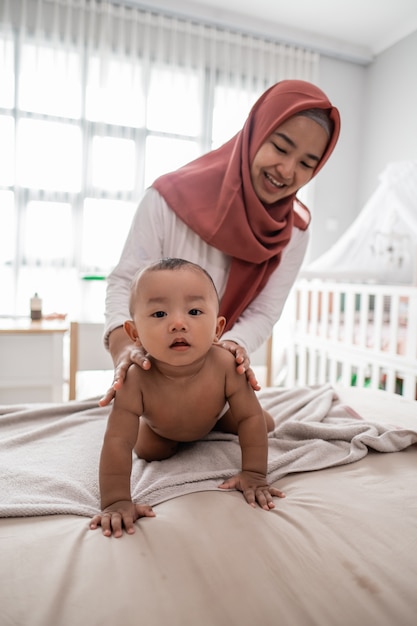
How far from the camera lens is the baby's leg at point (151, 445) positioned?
2.94ft

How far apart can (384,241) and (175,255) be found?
2497 mm

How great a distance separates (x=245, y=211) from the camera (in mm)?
1240

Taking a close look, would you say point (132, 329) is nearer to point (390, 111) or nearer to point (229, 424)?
point (229, 424)

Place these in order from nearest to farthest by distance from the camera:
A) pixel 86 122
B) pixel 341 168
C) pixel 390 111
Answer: pixel 86 122 < pixel 390 111 < pixel 341 168

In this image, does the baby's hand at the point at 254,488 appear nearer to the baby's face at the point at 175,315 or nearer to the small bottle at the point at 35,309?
the baby's face at the point at 175,315

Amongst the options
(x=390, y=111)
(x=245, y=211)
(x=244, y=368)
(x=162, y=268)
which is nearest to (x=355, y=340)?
(x=245, y=211)

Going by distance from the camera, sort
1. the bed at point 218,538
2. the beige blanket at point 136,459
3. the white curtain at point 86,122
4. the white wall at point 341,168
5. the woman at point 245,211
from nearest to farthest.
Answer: the bed at point 218,538 → the beige blanket at point 136,459 → the woman at point 245,211 → the white curtain at point 86,122 → the white wall at point 341,168

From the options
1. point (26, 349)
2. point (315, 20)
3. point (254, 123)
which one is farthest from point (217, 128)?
point (254, 123)

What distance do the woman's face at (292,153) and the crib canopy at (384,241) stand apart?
6.61 ft

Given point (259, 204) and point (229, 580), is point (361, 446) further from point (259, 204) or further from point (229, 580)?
point (259, 204)

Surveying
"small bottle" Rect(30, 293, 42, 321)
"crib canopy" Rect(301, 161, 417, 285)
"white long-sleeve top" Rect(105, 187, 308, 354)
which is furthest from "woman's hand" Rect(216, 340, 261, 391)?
"crib canopy" Rect(301, 161, 417, 285)

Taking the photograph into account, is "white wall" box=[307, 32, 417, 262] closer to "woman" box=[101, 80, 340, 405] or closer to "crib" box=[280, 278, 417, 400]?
"crib" box=[280, 278, 417, 400]

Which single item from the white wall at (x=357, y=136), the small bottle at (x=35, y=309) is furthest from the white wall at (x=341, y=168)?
the small bottle at (x=35, y=309)

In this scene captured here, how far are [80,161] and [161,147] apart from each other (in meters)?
0.61
